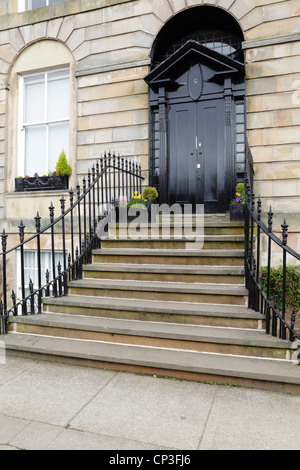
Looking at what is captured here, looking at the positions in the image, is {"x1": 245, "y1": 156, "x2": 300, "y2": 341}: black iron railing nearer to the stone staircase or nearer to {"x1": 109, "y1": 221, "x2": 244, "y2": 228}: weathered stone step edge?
the stone staircase

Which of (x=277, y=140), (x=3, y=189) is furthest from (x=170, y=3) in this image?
(x=3, y=189)

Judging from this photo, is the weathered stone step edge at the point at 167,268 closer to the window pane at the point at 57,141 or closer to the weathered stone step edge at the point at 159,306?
the weathered stone step edge at the point at 159,306

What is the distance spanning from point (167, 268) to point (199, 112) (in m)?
4.30

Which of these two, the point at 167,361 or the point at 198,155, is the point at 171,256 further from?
the point at 198,155

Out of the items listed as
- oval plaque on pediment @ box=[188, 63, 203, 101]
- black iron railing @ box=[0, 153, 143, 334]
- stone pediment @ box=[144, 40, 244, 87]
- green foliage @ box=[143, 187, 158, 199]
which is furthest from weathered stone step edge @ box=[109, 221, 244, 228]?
stone pediment @ box=[144, 40, 244, 87]

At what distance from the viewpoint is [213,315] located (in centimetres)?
373

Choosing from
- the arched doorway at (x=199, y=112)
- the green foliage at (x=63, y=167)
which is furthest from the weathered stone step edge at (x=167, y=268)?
the green foliage at (x=63, y=167)

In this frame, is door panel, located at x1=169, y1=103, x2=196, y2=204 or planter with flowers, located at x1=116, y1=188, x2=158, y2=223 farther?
door panel, located at x1=169, y1=103, x2=196, y2=204

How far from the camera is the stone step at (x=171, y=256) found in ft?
15.4

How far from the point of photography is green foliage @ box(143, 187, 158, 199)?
7.03 metres

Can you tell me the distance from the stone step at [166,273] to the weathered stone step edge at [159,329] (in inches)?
→ 34.3

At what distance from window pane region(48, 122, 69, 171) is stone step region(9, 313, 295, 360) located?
532cm

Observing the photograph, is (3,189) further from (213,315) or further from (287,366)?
(287,366)
